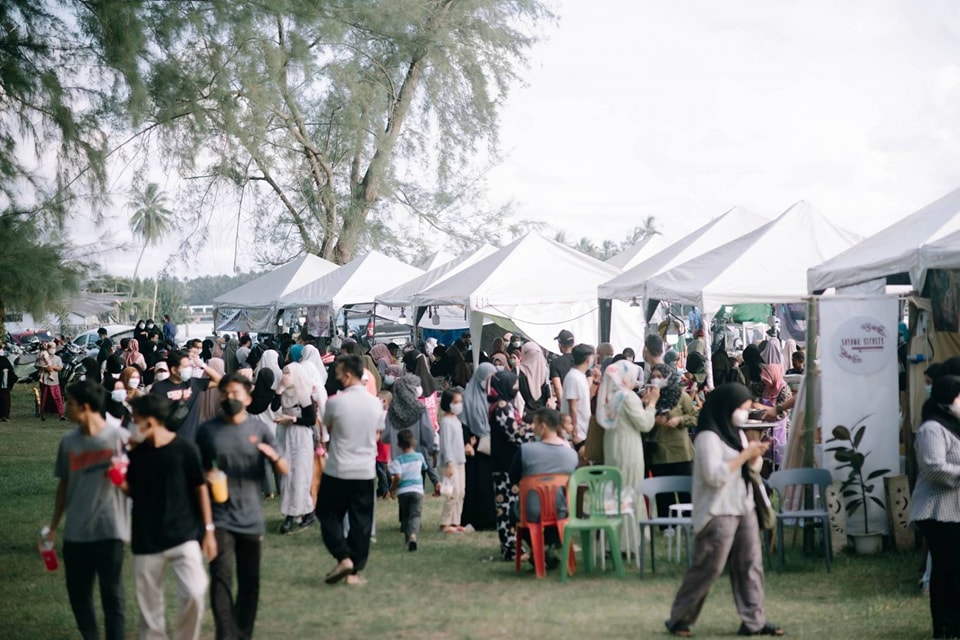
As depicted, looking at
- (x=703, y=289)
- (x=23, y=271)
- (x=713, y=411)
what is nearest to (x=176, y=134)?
(x=23, y=271)

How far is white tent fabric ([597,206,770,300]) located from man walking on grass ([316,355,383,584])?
8035mm

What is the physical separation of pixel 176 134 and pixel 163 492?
7498mm

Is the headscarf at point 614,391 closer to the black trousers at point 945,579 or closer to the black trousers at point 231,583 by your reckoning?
the black trousers at point 945,579

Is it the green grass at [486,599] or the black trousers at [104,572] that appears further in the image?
the green grass at [486,599]

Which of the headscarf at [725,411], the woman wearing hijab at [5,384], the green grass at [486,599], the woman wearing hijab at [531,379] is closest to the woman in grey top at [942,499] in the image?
the green grass at [486,599]

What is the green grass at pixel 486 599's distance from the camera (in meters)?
7.57

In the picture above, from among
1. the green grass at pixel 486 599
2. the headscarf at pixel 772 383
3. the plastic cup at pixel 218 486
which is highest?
the headscarf at pixel 772 383

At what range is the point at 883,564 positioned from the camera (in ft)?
31.0

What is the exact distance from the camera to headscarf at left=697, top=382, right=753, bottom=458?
6.89m

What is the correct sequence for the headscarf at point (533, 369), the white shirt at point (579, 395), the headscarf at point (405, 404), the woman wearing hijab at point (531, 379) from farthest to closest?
the headscarf at point (533, 369) < the woman wearing hijab at point (531, 379) < the headscarf at point (405, 404) < the white shirt at point (579, 395)

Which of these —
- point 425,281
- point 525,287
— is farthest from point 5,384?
point 525,287

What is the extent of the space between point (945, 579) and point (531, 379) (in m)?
6.33

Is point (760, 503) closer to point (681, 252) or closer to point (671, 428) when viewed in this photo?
point (671, 428)

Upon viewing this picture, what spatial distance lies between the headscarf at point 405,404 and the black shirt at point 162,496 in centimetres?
628
